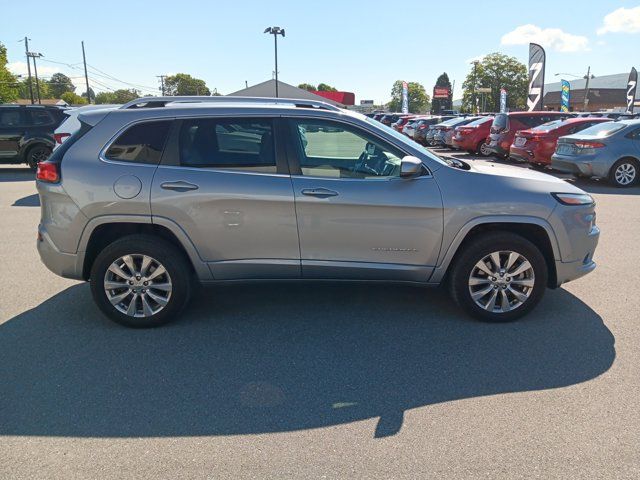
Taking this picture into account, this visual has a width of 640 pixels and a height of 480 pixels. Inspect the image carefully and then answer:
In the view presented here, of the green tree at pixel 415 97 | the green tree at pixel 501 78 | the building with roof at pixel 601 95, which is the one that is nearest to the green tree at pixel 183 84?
the green tree at pixel 415 97

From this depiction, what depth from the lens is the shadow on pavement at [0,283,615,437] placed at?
116 inches

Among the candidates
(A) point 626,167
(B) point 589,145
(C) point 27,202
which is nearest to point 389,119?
(B) point 589,145

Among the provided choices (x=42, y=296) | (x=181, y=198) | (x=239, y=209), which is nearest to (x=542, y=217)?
(x=239, y=209)

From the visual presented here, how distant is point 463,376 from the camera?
11.0ft

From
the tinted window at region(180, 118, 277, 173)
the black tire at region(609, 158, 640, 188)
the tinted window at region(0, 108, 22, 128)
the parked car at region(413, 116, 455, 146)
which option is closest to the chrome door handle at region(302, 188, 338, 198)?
the tinted window at region(180, 118, 277, 173)

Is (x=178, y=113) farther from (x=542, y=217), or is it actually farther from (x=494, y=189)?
→ (x=542, y=217)

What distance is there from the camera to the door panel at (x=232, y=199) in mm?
3926

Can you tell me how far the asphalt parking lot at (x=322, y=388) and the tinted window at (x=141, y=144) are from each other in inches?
55.8

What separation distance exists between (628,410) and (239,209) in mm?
2968

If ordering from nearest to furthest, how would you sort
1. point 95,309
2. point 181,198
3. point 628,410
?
point 628,410 → point 181,198 → point 95,309

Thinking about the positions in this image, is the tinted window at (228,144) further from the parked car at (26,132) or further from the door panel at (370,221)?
the parked car at (26,132)

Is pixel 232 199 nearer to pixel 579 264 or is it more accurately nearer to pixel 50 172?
pixel 50 172

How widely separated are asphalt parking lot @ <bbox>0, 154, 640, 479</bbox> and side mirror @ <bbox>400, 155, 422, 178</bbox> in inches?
50.3

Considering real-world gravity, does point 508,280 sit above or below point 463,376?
above
